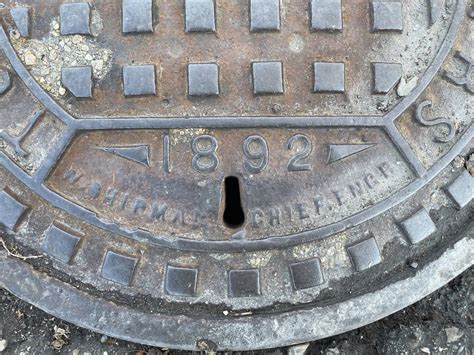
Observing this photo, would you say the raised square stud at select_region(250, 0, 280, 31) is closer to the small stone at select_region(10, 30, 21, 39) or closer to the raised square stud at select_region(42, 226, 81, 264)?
the small stone at select_region(10, 30, 21, 39)

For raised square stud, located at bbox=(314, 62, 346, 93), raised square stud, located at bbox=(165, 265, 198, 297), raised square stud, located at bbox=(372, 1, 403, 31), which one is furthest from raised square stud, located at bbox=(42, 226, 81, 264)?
raised square stud, located at bbox=(372, 1, 403, 31)

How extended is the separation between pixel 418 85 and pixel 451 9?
0.28 metres

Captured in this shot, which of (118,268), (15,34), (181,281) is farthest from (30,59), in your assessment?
(181,281)

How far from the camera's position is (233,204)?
182 centimetres

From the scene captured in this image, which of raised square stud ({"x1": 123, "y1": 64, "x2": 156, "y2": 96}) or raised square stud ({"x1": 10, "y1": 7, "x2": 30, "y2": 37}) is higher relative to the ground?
raised square stud ({"x1": 10, "y1": 7, "x2": 30, "y2": 37})

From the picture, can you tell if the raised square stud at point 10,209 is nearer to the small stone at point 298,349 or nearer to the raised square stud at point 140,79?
the raised square stud at point 140,79

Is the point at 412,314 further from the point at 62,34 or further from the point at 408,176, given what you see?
the point at 62,34

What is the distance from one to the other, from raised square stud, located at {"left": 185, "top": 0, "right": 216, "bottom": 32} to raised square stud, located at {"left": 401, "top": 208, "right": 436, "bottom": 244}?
0.89m

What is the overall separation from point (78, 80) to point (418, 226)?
1.18 metres

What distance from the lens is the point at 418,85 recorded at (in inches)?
69.7

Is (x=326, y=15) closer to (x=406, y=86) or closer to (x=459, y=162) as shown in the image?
(x=406, y=86)

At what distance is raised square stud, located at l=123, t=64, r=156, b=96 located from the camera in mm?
1689

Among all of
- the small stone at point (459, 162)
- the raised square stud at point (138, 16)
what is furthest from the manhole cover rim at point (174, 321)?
→ the raised square stud at point (138, 16)

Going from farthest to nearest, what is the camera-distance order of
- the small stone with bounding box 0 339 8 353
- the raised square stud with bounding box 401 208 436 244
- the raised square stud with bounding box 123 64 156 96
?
1. the small stone with bounding box 0 339 8 353
2. the raised square stud with bounding box 401 208 436 244
3. the raised square stud with bounding box 123 64 156 96
